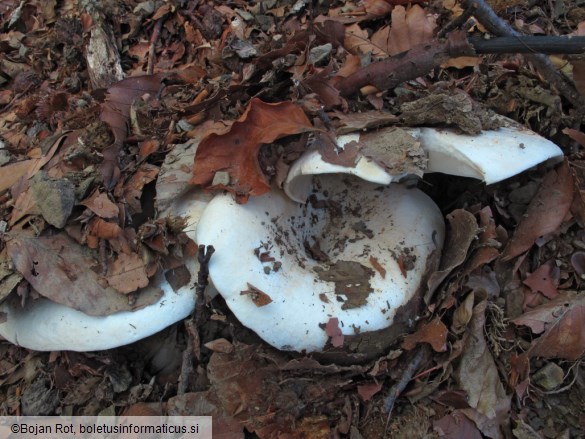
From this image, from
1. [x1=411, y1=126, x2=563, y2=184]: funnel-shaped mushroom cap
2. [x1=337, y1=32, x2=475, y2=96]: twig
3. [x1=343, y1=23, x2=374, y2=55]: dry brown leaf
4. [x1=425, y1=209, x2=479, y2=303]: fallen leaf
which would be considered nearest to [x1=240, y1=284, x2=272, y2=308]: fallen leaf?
[x1=425, y1=209, x2=479, y2=303]: fallen leaf

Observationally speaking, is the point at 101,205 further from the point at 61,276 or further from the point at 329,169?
the point at 329,169

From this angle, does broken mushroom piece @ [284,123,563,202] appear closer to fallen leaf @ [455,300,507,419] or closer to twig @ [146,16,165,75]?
fallen leaf @ [455,300,507,419]

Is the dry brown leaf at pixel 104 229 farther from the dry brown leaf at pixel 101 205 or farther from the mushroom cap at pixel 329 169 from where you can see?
the mushroom cap at pixel 329 169

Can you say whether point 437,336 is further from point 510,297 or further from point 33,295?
point 33,295

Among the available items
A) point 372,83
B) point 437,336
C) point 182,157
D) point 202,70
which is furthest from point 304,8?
point 437,336

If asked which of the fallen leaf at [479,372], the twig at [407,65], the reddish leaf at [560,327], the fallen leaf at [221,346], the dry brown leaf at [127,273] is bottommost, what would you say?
the fallen leaf at [479,372]

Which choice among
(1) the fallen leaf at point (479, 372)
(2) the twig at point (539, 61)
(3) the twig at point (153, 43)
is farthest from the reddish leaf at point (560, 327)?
(3) the twig at point (153, 43)
